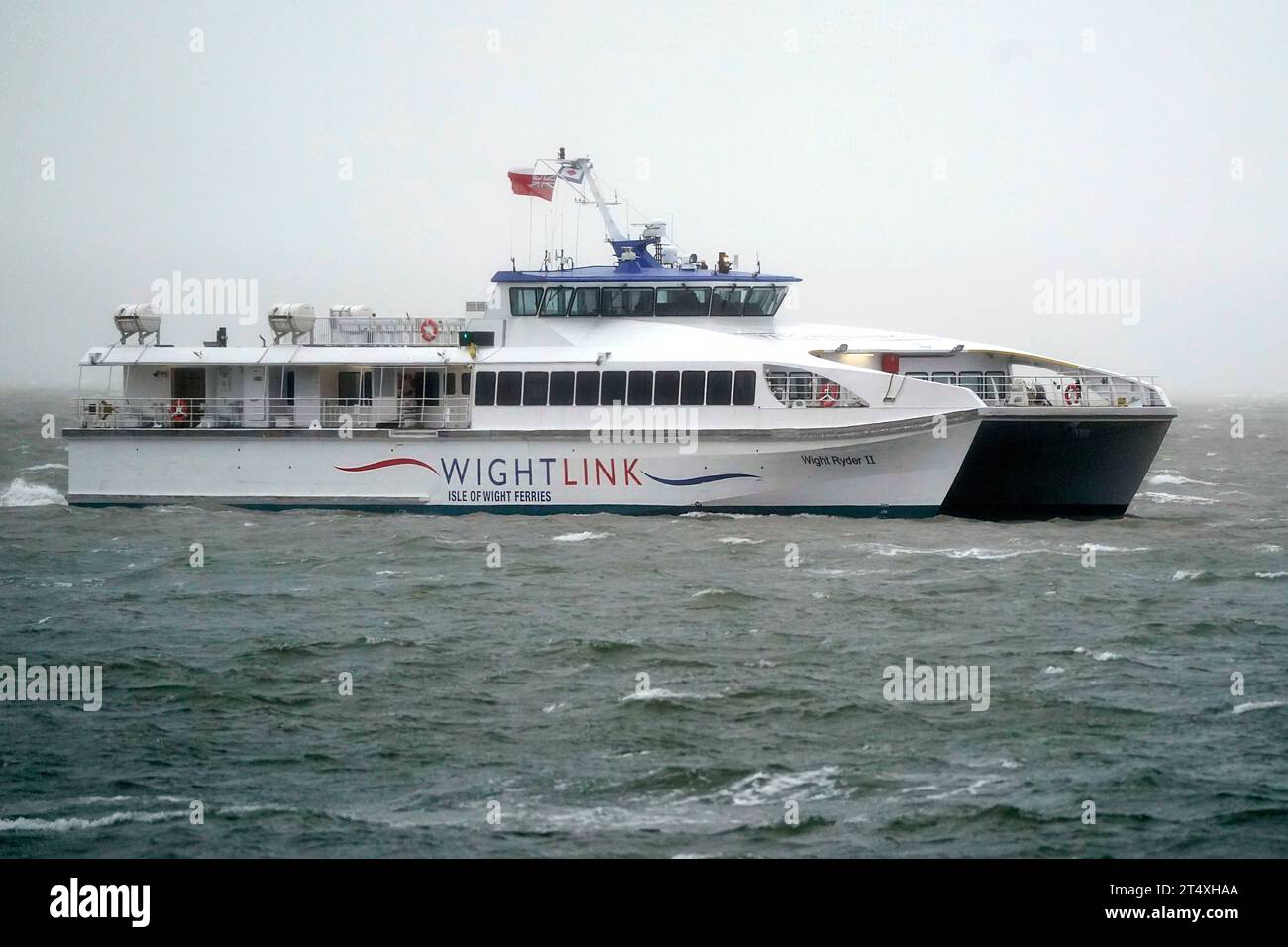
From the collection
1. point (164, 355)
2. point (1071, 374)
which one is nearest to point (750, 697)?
point (1071, 374)

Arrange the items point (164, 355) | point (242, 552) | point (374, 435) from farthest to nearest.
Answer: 1. point (164, 355)
2. point (374, 435)
3. point (242, 552)

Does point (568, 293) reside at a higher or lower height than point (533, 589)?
higher

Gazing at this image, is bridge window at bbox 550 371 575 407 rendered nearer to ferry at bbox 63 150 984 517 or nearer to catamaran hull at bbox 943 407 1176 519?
ferry at bbox 63 150 984 517

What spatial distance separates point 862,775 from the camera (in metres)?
14.1

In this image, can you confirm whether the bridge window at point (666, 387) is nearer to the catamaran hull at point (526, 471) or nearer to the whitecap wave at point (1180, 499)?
the catamaran hull at point (526, 471)

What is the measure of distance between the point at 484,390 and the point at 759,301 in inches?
260

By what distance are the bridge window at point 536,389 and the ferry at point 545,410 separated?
39 millimetres

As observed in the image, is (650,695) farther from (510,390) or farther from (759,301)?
(759,301)

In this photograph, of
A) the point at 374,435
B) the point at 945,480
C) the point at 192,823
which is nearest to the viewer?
the point at 192,823

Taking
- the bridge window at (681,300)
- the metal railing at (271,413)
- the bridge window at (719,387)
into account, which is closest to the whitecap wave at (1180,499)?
the bridge window at (681,300)

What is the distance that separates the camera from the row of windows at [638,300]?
34.1 m
